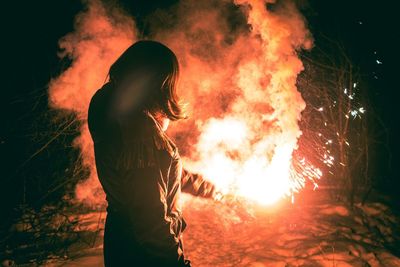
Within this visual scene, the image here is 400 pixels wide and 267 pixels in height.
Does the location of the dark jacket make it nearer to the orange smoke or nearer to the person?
the person

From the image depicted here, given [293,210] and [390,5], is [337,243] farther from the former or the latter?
[390,5]

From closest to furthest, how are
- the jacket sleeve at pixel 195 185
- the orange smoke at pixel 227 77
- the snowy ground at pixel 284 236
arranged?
the jacket sleeve at pixel 195 185
the snowy ground at pixel 284 236
the orange smoke at pixel 227 77

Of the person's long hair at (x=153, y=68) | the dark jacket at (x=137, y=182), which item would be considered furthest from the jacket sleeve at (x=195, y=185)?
the person's long hair at (x=153, y=68)

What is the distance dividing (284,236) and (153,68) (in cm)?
482

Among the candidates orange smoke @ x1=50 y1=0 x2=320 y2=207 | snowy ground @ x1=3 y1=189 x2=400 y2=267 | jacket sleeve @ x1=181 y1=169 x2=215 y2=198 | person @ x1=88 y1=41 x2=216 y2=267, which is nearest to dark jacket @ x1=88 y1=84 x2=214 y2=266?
person @ x1=88 y1=41 x2=216 y2=267

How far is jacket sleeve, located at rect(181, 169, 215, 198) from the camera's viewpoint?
81.9 inches

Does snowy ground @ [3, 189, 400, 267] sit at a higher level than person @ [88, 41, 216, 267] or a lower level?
lower

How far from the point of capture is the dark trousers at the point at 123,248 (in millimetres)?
1496

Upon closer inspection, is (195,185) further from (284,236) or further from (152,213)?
(284,236)

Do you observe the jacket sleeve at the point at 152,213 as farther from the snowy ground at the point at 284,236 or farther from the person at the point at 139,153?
the snowy ground at the point at 284,236

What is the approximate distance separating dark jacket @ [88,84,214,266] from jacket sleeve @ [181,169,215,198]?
47 cm

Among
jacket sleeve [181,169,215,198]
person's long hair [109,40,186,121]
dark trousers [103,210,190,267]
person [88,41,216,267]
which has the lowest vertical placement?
dark trousers [103,210,190,267]

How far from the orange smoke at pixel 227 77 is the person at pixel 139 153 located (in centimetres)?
232

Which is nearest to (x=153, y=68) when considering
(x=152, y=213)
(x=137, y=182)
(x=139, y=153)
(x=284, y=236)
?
(x=139, y=153)
